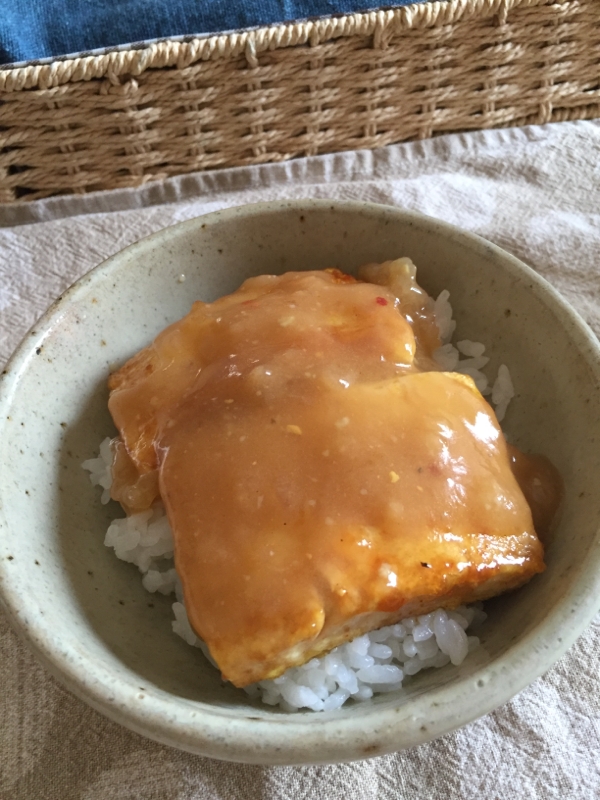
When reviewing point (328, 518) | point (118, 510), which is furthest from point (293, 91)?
point (328, 518)

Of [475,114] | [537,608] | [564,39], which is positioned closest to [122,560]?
[537,608]

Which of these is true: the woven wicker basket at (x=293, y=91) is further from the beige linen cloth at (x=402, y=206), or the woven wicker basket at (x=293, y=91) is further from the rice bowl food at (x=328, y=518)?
the rice bowl food at (x=328, y=518)

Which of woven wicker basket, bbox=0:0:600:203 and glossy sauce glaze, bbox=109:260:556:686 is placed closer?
glossy sauce glaze, bbox=109:260:556:686

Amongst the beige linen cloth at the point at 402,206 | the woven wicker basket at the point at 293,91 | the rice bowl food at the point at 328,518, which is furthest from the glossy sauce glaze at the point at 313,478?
the woven wicker basket at the point at 293,91

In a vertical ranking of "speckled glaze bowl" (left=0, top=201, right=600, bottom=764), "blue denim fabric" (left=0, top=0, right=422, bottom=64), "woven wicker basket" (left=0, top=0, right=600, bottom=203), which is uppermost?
"blue denim fabric" (left=0, top=0, right=422, bottom=64)

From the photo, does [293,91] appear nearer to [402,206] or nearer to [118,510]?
[402,206]

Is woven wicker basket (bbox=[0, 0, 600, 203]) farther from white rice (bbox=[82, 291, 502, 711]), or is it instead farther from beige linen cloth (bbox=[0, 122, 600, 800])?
white rice (bbox=[82, 291, 502, 711])

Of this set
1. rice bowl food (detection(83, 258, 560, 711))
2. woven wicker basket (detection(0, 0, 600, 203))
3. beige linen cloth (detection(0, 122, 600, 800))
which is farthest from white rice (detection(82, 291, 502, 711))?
woven wicker basket (detection(0, 0, 600, 203))
